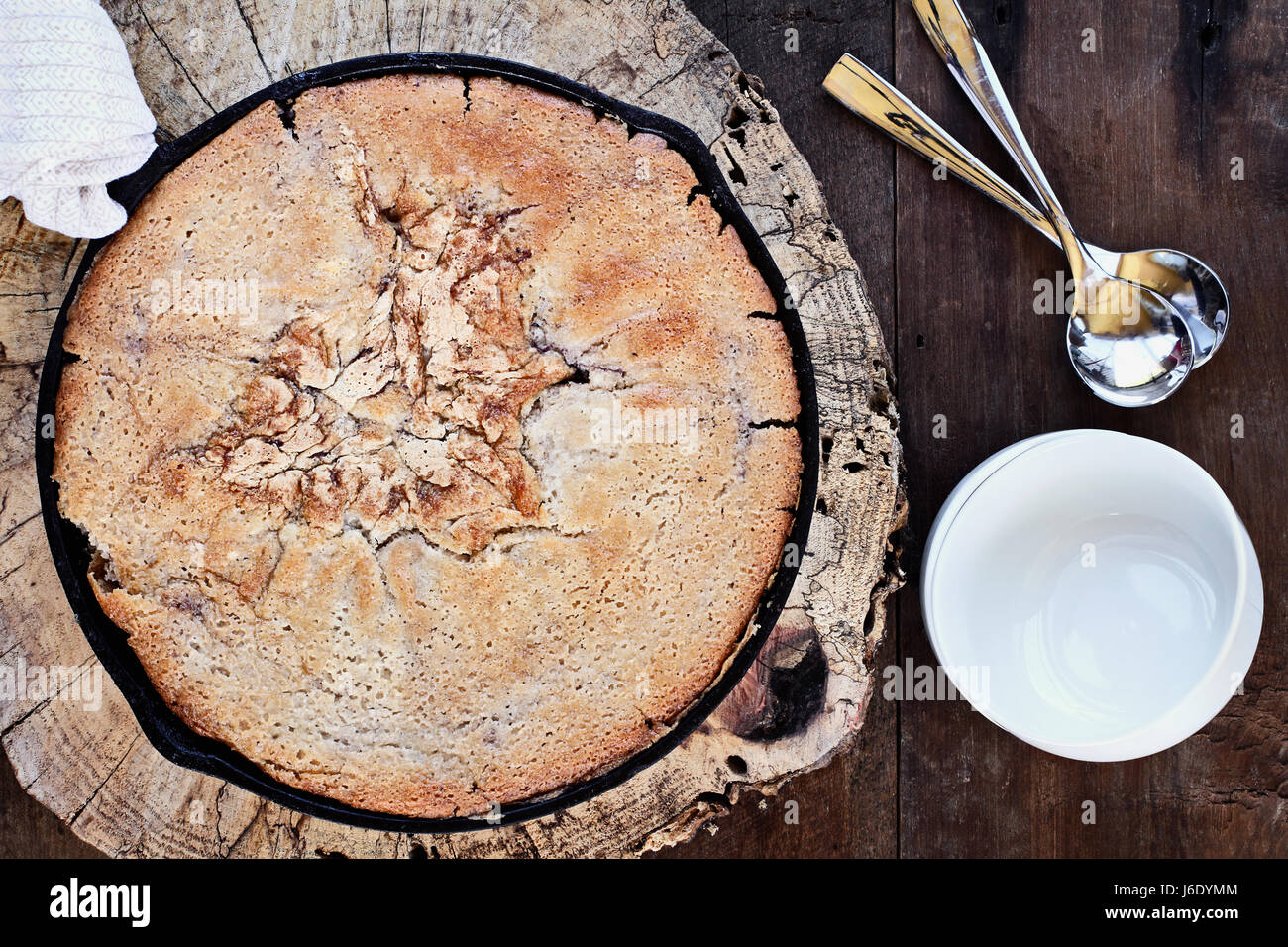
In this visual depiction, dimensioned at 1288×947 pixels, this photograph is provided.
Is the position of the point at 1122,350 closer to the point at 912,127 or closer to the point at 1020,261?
the point at 1020,261

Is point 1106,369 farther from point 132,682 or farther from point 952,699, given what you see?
point 132,682

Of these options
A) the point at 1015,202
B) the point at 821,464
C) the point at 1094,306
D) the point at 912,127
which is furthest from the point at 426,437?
the point at 1094,306

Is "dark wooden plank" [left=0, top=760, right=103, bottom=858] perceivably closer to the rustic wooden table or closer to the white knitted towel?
the rustic wooden table

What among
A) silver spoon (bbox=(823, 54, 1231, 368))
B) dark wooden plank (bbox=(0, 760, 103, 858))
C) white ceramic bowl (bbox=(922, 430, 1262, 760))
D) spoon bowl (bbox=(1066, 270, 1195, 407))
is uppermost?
silver spoon (bbox=(823, 54, 1231, 368))

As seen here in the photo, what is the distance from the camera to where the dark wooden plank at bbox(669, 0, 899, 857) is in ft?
6.06

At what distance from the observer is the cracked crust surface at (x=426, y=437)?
4.81 ft

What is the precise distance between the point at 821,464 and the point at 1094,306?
2.45 ft

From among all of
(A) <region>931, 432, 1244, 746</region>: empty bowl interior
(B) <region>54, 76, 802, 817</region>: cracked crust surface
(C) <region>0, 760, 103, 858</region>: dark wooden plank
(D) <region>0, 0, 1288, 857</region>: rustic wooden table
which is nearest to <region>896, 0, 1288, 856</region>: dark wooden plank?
(D) <region>0, 0, 1288, 857</region>: rustic wooden table

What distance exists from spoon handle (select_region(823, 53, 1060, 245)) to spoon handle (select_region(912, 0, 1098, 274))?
35 millimetres

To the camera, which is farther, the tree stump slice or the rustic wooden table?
the rustic wooden table

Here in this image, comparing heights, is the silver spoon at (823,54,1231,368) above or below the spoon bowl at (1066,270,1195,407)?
above

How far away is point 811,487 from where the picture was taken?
5.03 ft

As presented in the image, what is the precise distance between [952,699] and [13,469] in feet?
6.91

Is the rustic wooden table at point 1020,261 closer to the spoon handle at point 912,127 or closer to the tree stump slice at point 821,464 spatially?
the spoon handle at point 912,127
